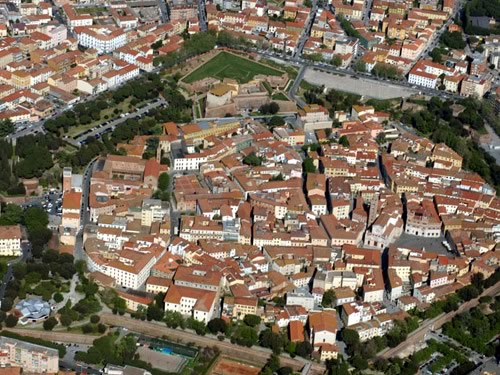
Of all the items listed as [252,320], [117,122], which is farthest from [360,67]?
[252,320]

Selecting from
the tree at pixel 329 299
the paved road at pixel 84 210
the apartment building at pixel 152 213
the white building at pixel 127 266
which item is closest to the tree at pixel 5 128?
the paved road at pixel 84 210

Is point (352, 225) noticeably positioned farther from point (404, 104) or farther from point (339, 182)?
point (404, 104)

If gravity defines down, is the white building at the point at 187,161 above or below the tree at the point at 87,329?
above

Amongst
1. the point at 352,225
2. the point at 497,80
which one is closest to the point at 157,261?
the point at 352,225

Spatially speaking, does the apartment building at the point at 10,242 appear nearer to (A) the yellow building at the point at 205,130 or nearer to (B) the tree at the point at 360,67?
(A) the yellow building at the point at 205,130

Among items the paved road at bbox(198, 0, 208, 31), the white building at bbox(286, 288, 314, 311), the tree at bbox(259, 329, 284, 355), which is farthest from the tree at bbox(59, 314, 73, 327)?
the paved road at bbox(198, 0, 208, 31)

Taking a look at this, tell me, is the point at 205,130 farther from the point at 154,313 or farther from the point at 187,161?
the point at 154,313

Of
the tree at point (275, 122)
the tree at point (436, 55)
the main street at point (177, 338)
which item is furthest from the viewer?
the tree at point (436, 55)

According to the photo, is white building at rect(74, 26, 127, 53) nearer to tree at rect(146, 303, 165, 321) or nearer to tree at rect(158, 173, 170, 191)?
tree at rect(158, 173, 170, 191)
